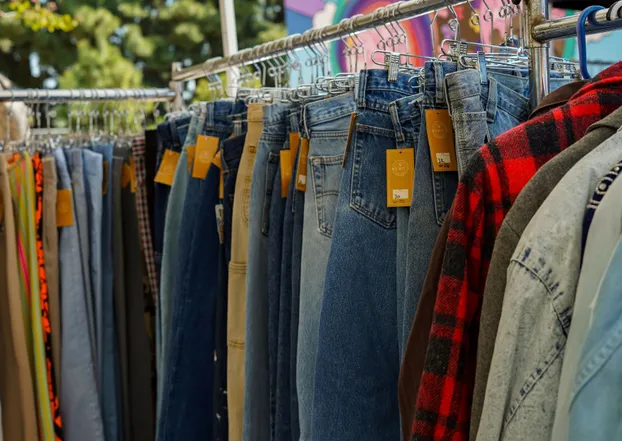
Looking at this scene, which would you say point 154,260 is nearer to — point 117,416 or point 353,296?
point 117,416

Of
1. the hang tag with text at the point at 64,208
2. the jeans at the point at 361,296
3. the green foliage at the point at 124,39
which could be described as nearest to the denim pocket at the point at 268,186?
the jeans at the point at 361,296

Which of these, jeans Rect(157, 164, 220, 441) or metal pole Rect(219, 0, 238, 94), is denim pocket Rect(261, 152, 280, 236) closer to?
jeans Rect(157, 164, 220, 441)

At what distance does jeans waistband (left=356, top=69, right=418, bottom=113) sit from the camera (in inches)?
46.4

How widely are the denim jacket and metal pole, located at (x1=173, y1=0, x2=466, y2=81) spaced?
22.0 inches

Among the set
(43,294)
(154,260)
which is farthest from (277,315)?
(43,294)

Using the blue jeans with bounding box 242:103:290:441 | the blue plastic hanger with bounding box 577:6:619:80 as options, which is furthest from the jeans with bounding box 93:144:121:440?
the blue plastic hanger with bounding box 577:6:619:80

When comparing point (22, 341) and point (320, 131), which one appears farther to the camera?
point (22, 341)

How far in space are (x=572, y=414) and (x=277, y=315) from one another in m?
0.87

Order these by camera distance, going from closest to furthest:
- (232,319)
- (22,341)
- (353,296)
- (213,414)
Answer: (353,296), (232,319), (213,414), (22,341)

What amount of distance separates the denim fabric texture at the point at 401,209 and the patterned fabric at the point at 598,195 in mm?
424

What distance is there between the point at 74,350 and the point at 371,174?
4.07 ft

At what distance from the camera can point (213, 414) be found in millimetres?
1814

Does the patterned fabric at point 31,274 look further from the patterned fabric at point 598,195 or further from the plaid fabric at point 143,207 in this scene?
the patterned fabric at point 598,195

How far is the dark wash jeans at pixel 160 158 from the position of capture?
2.00 m
